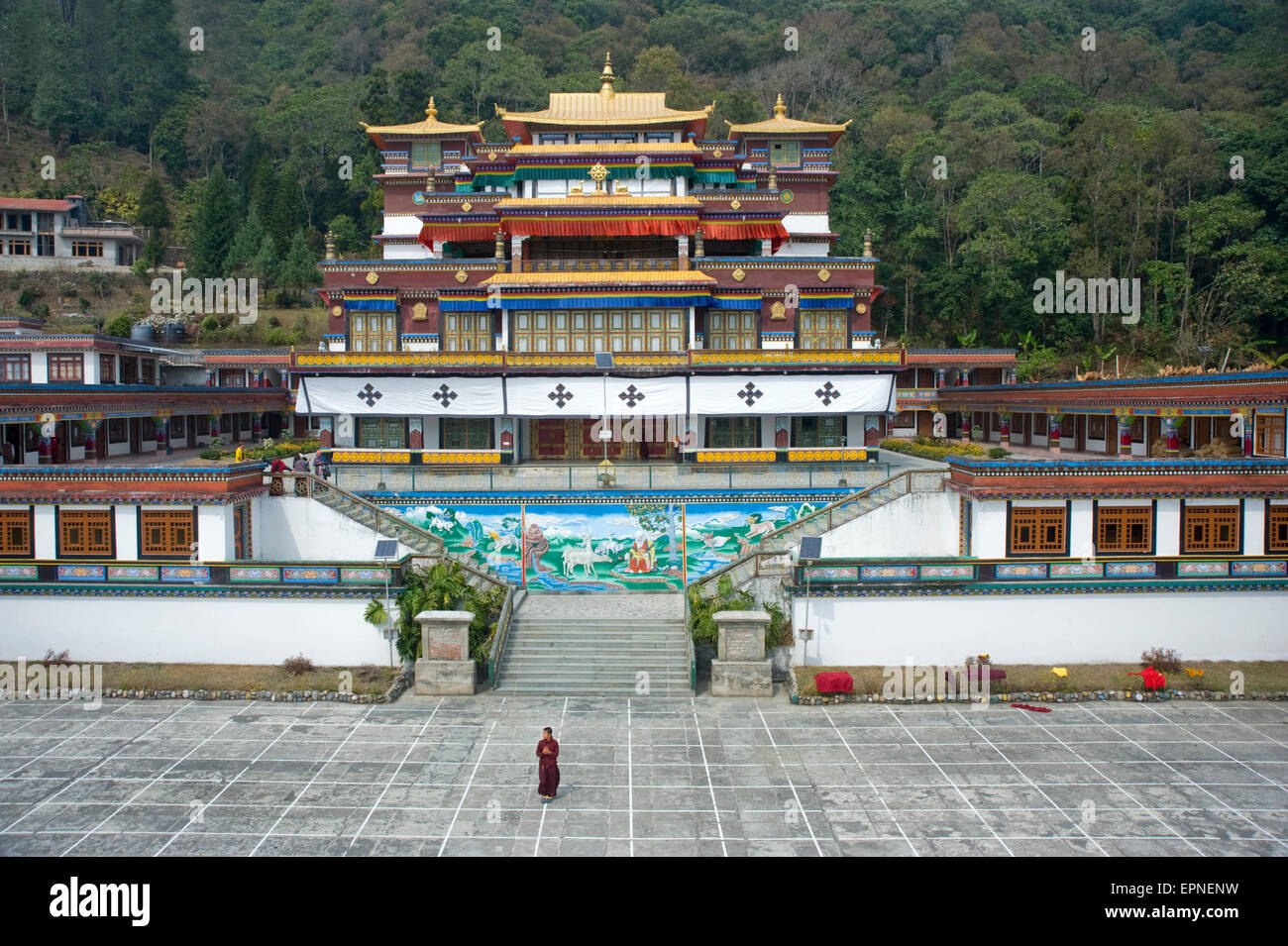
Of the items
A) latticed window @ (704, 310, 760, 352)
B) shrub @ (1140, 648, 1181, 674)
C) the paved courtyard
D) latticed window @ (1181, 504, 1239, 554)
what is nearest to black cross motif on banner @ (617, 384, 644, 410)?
latticed window @ (704, 310, 760, 352)

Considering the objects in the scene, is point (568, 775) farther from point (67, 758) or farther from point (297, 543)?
point (297, 543)

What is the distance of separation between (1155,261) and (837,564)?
51.3m

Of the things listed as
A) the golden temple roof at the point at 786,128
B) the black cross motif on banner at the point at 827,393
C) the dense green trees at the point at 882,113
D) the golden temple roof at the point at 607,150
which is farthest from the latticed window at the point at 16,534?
the dense green trees at the point at 882,113

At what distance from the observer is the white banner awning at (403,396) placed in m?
37.0

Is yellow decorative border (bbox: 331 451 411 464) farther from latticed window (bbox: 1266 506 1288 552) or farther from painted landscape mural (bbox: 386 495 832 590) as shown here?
latticed window (bbox: 1266 506 1288 552)

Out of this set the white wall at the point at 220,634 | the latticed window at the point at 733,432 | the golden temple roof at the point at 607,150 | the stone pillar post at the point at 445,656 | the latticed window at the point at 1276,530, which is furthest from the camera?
the golden temple roof at the point at 607,150

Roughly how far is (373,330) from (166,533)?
62.4ft

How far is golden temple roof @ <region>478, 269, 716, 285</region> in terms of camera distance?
130ft

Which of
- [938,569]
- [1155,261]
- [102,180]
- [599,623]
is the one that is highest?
[102,180]

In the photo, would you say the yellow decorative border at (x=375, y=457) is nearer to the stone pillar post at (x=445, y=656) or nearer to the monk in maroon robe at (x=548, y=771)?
the stone pillar post at (x=445, y=656)

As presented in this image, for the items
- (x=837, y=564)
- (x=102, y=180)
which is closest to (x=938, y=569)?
(x=837, y=564)

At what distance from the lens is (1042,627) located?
2386 centimetres

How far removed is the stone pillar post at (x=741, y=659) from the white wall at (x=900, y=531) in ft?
22.5

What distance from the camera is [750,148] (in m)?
48.3
